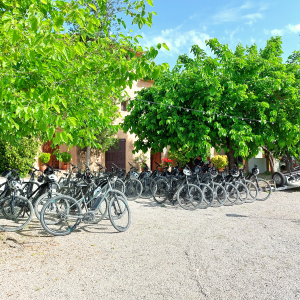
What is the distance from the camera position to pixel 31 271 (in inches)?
152

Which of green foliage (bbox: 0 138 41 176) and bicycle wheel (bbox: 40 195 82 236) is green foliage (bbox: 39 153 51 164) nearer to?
green foliage (bbox: 0 138 41 176)

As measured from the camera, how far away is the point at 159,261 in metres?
4.24

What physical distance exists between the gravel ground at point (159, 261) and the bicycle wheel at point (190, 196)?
1182mm

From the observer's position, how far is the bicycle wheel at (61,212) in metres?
5.18

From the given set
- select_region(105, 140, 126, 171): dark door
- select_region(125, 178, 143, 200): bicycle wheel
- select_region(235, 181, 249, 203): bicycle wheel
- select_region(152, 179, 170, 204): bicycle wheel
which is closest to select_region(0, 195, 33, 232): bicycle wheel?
select_region(152, 179, 170, 204): bicycle wheel

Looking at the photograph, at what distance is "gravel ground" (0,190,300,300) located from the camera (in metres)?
3.31

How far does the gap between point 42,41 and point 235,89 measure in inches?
328

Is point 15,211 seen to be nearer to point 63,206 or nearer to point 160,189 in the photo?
point 63,206

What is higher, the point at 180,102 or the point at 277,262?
the point at 180,102

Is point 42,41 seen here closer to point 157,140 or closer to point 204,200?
point 204,200

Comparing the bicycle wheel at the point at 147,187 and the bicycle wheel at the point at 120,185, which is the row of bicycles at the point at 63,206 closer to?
the bicycle wheel at the point at 120,185

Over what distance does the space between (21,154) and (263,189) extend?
38.9 ft

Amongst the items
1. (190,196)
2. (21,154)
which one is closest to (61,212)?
(190,196)

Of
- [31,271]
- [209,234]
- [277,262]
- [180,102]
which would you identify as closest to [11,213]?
[31,271]
